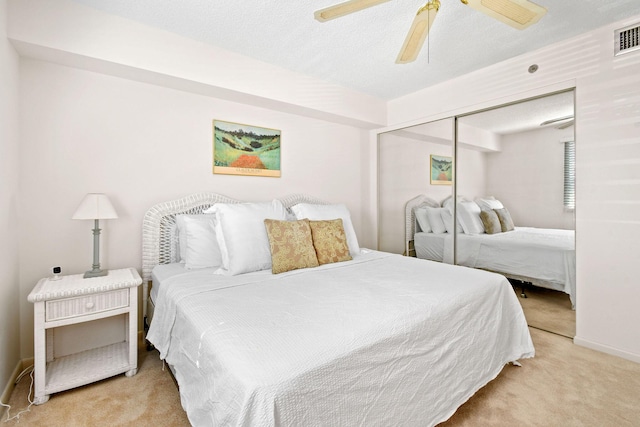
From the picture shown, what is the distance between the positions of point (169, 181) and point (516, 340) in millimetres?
2863

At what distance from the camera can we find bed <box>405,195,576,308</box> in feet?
8.05

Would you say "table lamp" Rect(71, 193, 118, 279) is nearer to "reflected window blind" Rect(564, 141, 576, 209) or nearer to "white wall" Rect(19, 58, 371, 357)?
"white wall" Rect(19, 58, 371, 357)

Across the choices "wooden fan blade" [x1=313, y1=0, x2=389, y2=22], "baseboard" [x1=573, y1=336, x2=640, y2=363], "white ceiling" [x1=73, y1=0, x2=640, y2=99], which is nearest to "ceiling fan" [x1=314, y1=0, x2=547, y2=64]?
"wooden fan blade" [x1=313, y1=0, x2=389, y2=22]

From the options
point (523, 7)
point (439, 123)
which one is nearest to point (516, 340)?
point (523, 7)

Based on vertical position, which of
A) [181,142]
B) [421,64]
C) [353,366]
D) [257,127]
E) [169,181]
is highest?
[421,64]

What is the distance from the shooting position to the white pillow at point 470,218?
9.80ft

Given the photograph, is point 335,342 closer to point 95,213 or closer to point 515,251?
point 95,213

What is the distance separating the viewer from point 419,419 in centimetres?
131

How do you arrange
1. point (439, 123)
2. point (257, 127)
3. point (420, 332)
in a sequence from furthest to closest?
point (439, 123) < point (257, 127) < point (420, 332)

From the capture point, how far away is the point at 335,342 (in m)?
1.11

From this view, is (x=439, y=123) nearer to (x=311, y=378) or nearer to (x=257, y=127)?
(x=257, y=127)

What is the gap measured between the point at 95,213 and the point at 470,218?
10.5 ft

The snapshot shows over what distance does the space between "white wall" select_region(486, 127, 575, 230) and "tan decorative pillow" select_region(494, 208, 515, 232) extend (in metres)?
0.04

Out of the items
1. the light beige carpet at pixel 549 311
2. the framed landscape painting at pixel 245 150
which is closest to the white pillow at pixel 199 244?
the framed landscape painting at pixel 245 150
